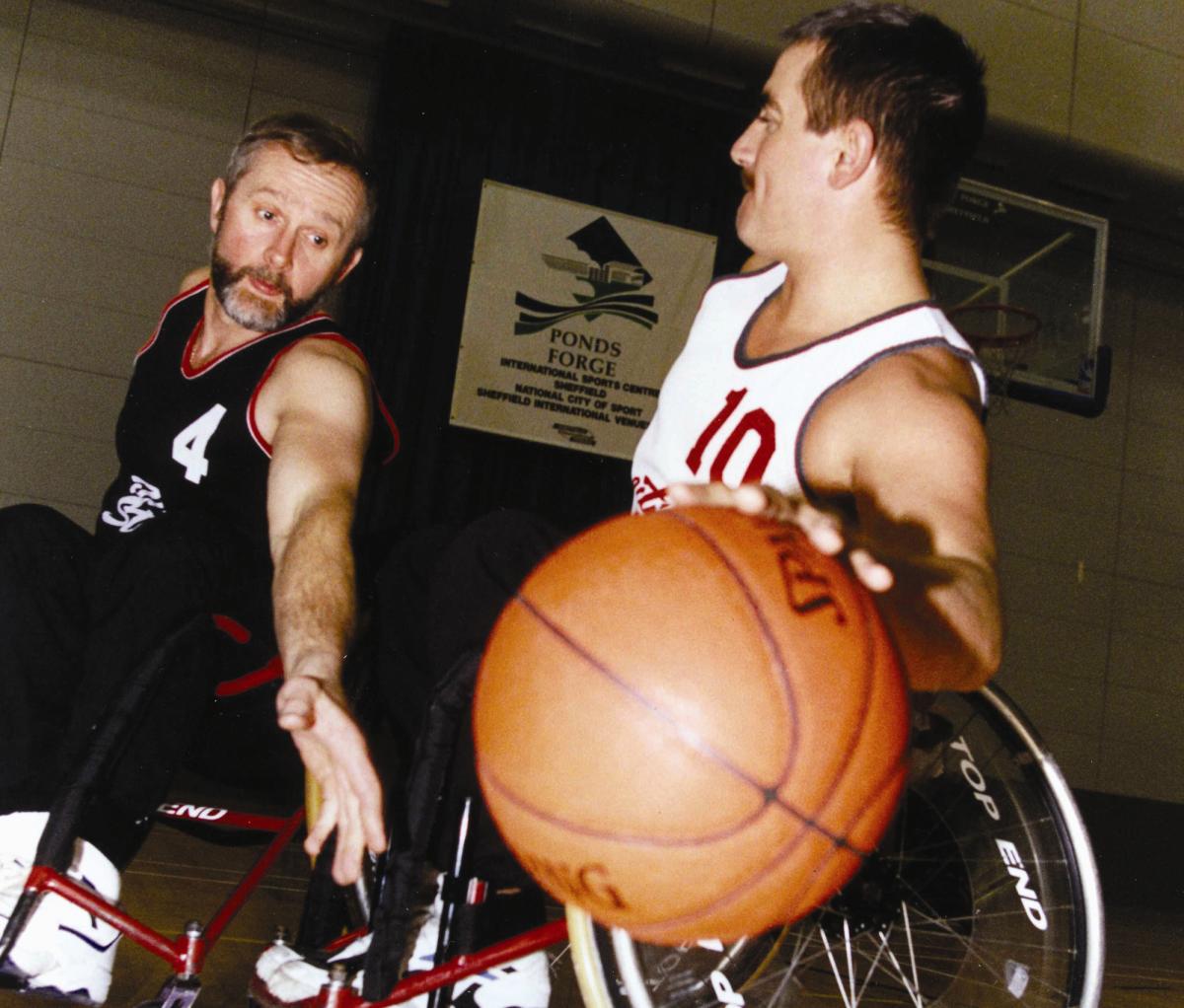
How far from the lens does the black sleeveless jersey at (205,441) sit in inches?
67.3

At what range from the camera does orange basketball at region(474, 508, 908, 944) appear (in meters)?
A: 0.81

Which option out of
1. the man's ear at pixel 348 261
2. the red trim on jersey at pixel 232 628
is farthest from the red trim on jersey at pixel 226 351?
the red trim on jersey at pixel 232 628

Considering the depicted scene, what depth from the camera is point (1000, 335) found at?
473 cm

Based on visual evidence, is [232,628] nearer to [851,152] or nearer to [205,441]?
[205,441]

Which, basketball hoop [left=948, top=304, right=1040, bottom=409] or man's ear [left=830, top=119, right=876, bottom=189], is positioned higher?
basketball hoop [left=948, top=304, right=1040, bottom=409]

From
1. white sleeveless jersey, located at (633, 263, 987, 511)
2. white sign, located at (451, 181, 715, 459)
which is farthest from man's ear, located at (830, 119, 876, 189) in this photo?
white sign, located at (451, 181, 715, 459)

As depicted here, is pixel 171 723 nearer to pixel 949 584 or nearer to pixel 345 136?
pixel 949 584

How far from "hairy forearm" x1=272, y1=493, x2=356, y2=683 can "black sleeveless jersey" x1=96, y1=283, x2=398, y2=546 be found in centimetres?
32

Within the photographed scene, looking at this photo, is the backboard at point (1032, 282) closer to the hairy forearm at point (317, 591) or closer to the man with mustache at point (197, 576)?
the man with mustache at point (197, 576)

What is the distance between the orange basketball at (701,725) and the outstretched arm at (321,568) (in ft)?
0.70

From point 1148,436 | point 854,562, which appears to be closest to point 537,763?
point 854,562

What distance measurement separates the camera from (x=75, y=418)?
4.61 m

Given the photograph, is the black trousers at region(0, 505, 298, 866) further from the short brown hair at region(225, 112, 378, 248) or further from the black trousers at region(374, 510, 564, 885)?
the short brown hair at region(225, 112, 378, 248)

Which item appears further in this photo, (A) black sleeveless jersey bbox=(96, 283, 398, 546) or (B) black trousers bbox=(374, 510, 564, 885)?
(A) black sleeveless jersey bbox=(96, 283, 398, 546)
